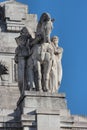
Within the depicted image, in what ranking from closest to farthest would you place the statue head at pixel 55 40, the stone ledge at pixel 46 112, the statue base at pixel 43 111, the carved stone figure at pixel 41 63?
the statue base at pixel 43 111 → the stone ledge at pixel 46 112 → the carved stone figure at pixel 41 63 → the statue head at pixel 55 40

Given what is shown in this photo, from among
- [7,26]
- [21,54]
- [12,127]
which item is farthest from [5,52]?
[12,127]

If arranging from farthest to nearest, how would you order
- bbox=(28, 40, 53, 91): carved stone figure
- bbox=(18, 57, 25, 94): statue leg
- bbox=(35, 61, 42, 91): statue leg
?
1. bbox=(18, 57, 25, 94): statue leg
2. bbox=(28, 40, 53, 91): carved stone figure
3. bbox=(35, 61, 42, 91): statue leg

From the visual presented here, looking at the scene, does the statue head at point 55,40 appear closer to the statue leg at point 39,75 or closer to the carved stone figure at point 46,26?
the carved stone figure at point 46,26

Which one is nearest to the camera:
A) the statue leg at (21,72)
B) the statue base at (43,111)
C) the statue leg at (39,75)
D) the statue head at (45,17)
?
the statue base at (43,111)

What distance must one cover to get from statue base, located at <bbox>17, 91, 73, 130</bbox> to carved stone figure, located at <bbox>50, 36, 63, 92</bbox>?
56 centimetres

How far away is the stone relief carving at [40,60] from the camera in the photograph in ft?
91.8

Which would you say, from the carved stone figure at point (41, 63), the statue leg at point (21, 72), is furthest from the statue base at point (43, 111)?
the statue leg at point (21, 72)

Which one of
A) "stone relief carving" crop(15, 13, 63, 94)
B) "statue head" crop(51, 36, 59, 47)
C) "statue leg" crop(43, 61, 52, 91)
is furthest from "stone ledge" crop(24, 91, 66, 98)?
"statue head" crop(51, 36, 59, 47)

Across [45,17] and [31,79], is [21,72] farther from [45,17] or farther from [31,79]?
[45,17]

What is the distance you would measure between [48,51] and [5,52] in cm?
753

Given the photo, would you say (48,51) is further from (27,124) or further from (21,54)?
(27,124)

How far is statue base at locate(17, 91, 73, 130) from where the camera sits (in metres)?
26.5

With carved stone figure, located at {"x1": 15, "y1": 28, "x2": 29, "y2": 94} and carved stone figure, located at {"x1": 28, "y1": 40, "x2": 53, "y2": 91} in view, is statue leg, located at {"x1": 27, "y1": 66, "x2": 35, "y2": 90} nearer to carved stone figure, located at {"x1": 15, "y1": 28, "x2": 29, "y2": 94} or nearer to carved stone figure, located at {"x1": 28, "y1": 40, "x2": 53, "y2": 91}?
carved stone figure, located at {"x1": 28, "y1": 40, "x2": 53, "y2": 91}

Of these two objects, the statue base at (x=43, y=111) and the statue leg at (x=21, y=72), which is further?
the statue leg at (x=21, y=72)
